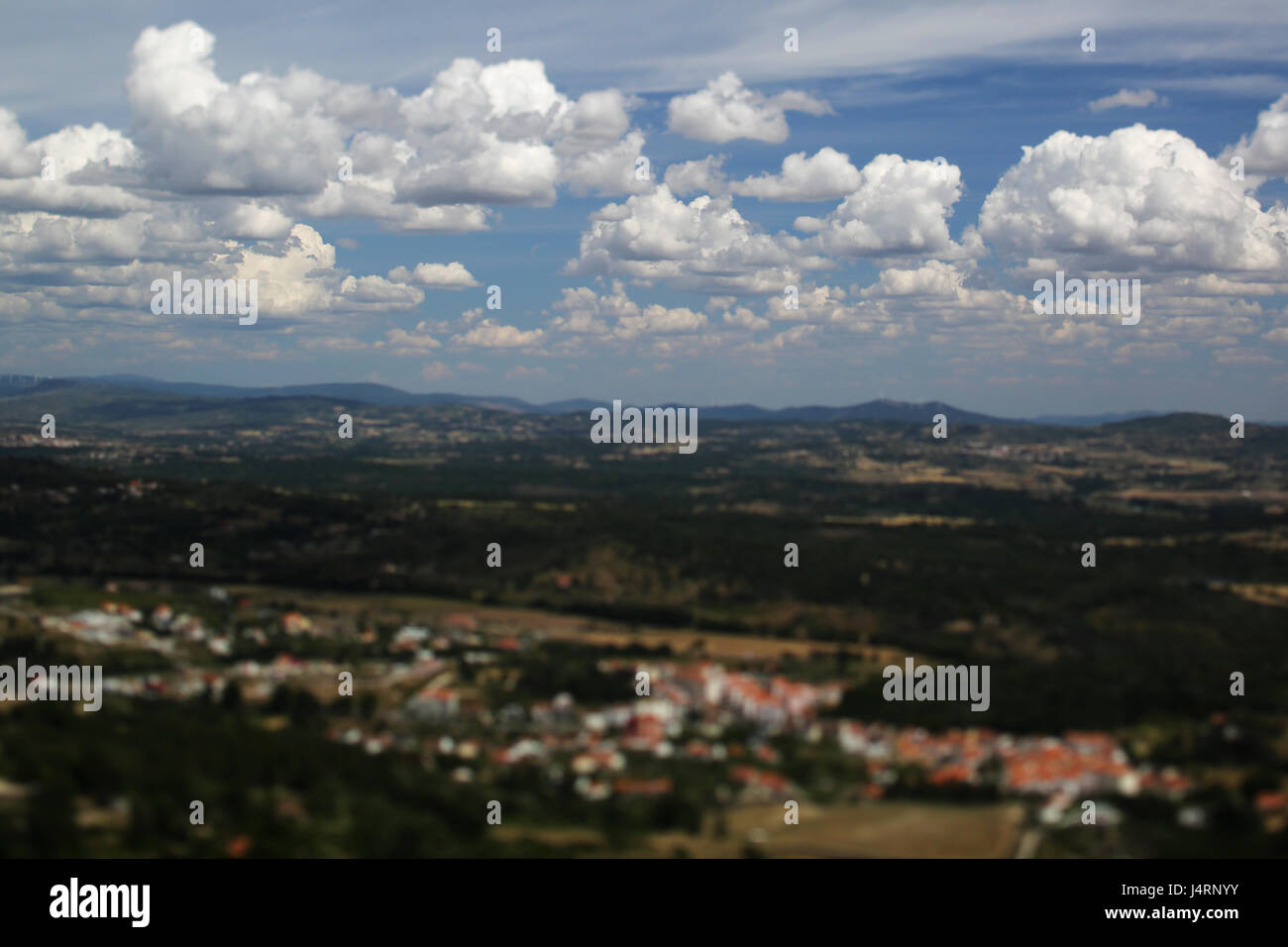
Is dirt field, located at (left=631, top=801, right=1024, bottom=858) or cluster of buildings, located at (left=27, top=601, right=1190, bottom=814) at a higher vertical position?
cluster of buildings, located at (left=27, top=601, right=1190, bottom=814)

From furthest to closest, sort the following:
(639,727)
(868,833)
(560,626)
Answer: (560,626)
(639,727)
(868,833)

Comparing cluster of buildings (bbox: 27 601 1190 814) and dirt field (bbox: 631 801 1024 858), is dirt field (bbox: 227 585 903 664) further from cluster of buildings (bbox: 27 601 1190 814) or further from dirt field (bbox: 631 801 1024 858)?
dirt field (bbox: 631 801 1024 858)

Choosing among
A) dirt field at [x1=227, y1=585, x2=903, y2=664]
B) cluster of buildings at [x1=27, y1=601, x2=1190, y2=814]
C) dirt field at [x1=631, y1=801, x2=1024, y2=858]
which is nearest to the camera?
dirt field at [x1=631, y1=801, x2=1024, y2=858]

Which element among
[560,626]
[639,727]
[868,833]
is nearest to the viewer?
[868,833]

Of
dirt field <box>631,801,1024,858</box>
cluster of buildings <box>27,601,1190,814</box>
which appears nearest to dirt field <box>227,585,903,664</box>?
cluster of buildings <box>27,601,1190,814</box>

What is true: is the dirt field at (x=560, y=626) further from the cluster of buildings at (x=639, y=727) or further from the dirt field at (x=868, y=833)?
the dirt field at (x=868, y=833)

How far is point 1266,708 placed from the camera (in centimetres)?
6506

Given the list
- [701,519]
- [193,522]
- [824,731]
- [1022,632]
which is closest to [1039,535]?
[701,519]

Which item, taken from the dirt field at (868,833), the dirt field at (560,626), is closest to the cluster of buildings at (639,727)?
the dirt field at (868,833)

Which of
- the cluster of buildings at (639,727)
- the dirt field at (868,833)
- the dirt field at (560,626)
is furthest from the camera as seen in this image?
the dirt field at (560,626)

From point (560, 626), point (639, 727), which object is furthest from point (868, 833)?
point (560, 626)

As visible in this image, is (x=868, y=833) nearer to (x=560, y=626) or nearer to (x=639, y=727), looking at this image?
(x=639, y=727)
